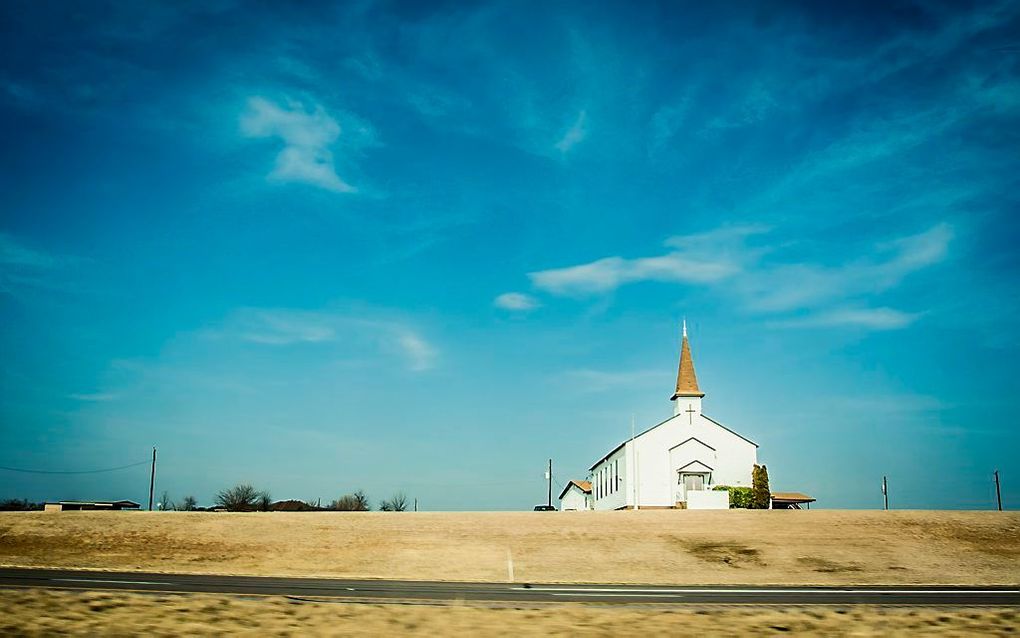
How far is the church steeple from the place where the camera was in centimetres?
7994

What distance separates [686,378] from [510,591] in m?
63.2

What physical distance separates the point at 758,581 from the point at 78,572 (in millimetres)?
23991

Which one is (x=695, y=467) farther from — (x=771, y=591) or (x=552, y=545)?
(x=771, y=591)

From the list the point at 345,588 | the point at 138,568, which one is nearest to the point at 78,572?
the point at 138,568

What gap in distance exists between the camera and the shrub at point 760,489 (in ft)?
206

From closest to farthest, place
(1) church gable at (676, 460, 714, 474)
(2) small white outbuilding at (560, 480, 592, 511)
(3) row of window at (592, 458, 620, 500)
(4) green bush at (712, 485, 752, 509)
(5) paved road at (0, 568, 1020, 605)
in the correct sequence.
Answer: (5) paved road at (0, 568, 1020, 605)
(4) green bush at (712, 485, 752, 509)
(1) church gable at (676, 460, 714, 474)
(3) row of window at (592, 458, 620, 500)
(2) small white outbuilding at (560, 480, 592, 511)

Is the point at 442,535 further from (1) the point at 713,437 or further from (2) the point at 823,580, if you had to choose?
(1) the point at 713,437

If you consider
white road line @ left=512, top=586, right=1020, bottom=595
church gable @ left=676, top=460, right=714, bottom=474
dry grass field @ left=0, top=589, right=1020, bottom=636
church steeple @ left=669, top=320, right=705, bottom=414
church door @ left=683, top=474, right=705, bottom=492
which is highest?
church steeple @ left=669, top=320, right=705, bottom=414

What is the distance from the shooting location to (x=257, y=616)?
12320 millimetres

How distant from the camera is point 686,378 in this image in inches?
3206

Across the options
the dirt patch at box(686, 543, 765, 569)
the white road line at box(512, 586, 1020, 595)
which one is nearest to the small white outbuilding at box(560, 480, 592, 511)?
the dirt patch at box(686, 543, 765, 569)

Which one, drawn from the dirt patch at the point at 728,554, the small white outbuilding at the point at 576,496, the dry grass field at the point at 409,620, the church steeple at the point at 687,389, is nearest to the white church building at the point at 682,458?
the church steeple at the point at 687,389

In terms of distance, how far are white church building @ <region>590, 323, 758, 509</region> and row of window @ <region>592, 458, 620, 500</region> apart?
2.98m

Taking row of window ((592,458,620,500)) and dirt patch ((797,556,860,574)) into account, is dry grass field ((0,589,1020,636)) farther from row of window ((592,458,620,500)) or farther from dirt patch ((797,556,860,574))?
row of window ((592,458,620,500))
